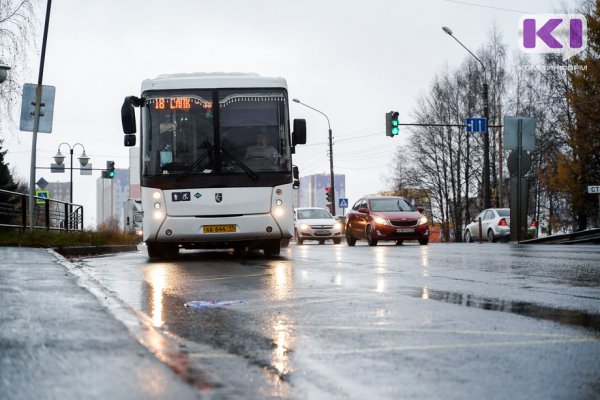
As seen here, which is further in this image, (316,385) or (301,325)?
(301,325)

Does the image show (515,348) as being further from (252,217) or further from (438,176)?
(438,176)

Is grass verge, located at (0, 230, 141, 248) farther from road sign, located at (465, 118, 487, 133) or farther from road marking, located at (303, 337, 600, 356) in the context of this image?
road sign, located at (465, 118, 487, 133)

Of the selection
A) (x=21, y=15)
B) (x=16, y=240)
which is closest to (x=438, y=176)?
(x=21, y=15)

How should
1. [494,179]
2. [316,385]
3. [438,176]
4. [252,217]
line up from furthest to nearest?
[438,176]
[494,179]
[252,217]
[316,385]

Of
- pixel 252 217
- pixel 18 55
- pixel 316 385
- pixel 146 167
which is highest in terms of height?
pixel 18 55

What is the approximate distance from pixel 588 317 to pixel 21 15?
79.4ft

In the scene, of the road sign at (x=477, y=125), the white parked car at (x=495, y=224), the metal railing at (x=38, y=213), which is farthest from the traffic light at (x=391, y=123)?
the metal railing at (x=38, y=213)

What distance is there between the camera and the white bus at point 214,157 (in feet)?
50.0

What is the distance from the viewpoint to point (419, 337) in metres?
5.00

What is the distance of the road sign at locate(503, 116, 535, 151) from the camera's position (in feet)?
89.1

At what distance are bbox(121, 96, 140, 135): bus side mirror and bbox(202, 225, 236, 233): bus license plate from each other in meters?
2.36

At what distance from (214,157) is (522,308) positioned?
9.67m

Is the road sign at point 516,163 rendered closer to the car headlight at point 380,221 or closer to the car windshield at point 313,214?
the car headlight at point 380,221

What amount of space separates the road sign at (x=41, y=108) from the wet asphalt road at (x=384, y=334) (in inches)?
474
